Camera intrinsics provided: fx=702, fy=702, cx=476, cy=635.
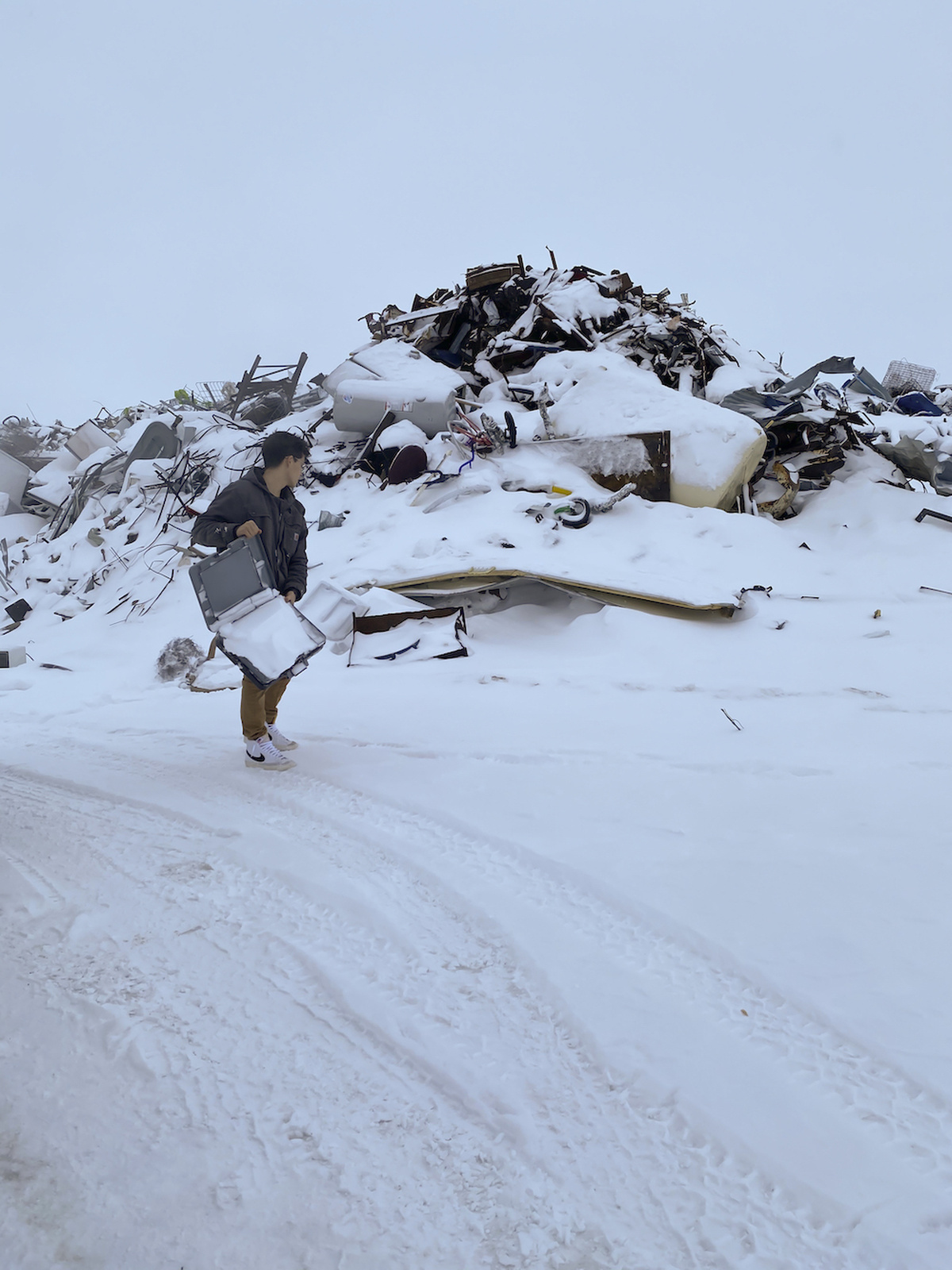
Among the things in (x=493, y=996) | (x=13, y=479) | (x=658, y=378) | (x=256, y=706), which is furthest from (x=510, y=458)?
(x=13, y=479)

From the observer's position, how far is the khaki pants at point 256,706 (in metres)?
3.43

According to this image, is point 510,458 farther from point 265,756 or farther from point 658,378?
point 265,756

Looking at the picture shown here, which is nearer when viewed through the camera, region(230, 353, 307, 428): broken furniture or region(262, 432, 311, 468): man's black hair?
region(262, 432, 311, 468): man's black hair

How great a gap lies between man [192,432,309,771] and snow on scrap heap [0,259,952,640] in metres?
2.47

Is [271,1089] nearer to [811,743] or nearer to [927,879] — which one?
[927,879]

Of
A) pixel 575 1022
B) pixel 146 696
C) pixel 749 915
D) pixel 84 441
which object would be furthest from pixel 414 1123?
pixel 84 441

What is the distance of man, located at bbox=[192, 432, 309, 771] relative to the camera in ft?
10.6

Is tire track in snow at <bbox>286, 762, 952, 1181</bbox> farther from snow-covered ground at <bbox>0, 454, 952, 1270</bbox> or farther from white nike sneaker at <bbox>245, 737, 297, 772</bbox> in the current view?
white nike sneaker at <bbox>245, 737, 297, 772</bbox>

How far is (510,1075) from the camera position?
159 cm

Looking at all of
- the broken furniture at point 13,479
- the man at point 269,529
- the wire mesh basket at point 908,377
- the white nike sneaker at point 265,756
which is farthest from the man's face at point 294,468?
the wire mesh basket at point 908,377

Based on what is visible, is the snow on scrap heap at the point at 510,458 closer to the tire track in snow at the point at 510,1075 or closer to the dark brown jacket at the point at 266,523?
the dark brown jacket at the point at 266,523

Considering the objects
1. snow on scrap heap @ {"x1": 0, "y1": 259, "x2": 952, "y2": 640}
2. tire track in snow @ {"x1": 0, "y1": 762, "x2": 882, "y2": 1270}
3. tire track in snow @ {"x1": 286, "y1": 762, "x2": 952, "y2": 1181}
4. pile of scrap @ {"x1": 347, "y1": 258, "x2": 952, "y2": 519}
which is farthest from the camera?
pile of scrap @ {"x1": 347, "y1": 258, "x2": 952, "y2": 519}

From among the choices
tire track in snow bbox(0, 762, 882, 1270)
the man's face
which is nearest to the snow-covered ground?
tire track in snow bbox(0, 762, 882, 1270)

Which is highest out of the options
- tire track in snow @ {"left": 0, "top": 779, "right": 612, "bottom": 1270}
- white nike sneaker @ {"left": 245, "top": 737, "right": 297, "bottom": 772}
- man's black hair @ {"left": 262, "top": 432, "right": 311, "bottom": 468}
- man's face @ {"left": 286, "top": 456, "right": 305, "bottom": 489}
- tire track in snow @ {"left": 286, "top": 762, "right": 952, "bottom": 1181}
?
man's black hair @ {"left": 262, "top": 432, "right": 311, "bottom": 468}
